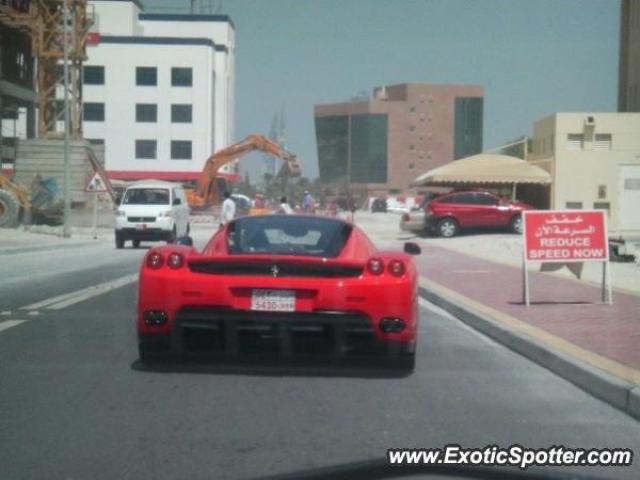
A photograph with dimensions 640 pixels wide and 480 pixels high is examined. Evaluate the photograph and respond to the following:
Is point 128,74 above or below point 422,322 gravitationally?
above

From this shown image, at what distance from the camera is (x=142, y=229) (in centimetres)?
2922

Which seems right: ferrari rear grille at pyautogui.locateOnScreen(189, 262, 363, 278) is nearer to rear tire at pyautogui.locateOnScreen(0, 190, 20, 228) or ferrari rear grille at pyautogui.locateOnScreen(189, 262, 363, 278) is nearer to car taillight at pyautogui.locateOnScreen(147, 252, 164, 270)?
car taillight at pyautogui.locateOnScreen(147, 252, 164, 270)

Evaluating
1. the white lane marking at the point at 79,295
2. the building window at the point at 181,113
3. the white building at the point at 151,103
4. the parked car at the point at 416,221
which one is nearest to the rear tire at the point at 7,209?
the parked car at the point at 416,221

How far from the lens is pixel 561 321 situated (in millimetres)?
11461

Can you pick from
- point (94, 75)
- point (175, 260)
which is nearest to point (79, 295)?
point (175, 260)

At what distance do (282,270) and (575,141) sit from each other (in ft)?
117

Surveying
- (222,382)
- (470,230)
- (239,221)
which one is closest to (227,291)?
(222,382)

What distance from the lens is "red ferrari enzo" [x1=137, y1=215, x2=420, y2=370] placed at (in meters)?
8.05

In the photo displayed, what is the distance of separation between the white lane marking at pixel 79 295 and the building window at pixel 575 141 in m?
27.1

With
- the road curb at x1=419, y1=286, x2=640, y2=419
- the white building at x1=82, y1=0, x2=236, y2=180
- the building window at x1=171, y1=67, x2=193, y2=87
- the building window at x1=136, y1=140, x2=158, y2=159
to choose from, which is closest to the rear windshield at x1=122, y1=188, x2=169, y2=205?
the road curb at x1=419, y1=286, x2=640, y2=419

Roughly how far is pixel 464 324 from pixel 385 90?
96296mm

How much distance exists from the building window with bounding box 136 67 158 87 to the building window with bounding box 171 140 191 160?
4867mm

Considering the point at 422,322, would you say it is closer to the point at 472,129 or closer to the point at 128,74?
the point at 128,74

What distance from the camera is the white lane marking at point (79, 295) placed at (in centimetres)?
1350
